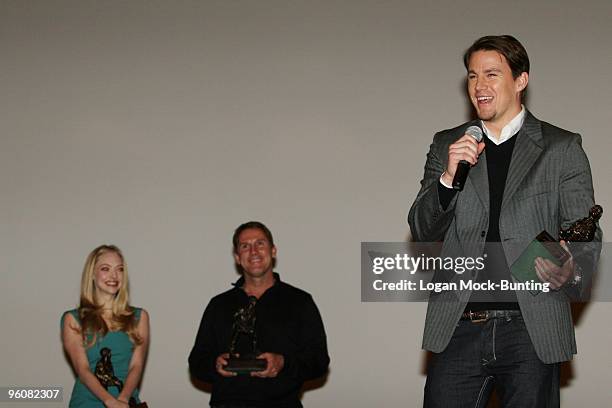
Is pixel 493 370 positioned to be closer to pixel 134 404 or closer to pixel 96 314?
pixel 134 404

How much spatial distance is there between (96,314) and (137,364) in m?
0.32


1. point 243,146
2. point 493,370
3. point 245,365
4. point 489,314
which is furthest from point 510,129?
point 243,146

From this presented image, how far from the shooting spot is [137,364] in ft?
14.7

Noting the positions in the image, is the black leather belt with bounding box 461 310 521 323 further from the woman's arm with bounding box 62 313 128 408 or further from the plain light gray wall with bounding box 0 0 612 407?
the plain light gray wall with bounding box 0 0 612 407

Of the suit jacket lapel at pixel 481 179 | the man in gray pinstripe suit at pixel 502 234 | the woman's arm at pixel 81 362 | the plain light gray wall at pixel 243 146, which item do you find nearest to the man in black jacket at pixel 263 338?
the woman's arm at pixel 81 362

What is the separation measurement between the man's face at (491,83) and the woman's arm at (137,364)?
Answer: 7.99ft

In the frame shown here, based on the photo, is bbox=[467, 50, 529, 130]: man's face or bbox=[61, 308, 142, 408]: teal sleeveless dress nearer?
bbox=[467, 50, 529, 130]: man's face

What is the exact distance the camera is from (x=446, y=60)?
557 cm

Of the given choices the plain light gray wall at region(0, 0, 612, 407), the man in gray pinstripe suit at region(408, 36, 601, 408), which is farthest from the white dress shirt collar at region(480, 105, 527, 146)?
the plain light gray wall at region(0, 0, 612, 407)

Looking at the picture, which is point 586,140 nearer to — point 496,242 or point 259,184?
point 259,184

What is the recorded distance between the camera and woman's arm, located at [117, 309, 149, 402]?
440 cm

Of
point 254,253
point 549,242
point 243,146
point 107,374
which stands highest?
point 243,146

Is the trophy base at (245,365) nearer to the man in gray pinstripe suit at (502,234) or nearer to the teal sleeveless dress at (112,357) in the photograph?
the teal sleeveless dress at (112,357)

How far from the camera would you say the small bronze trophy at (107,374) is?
4.38 m
